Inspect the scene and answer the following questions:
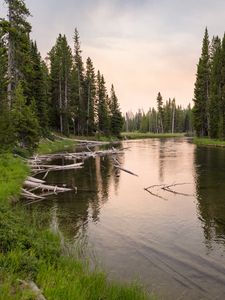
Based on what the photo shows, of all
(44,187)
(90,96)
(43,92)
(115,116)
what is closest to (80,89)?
(90,96)

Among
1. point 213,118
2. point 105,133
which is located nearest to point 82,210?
point 213,118

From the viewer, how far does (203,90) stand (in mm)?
74938

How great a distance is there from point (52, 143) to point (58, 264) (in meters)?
44.2

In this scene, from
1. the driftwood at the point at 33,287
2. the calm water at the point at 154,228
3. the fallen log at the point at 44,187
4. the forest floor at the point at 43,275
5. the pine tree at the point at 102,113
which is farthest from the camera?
the pine tree at the point at 102,113

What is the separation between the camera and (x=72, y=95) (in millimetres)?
74688

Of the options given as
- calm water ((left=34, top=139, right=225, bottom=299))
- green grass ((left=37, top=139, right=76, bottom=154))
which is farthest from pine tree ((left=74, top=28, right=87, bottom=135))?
calm water ((left=34, top=139, right=225, bottom=299))

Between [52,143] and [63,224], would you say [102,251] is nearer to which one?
[63,224]

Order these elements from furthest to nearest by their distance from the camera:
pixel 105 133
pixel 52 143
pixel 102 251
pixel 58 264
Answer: pixel 105 133 → pixel 52 143 → pixel 102 251 → pixel 58 264

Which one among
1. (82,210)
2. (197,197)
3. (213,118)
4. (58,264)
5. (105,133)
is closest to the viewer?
(58,264)

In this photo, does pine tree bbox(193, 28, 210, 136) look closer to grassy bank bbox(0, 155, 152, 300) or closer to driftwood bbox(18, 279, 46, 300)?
grassy bank bbox(0, 155, 152, 300)

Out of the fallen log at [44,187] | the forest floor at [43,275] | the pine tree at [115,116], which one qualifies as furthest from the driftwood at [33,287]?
the pine tree at [115,116]

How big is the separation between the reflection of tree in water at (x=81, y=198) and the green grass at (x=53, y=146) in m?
13.7

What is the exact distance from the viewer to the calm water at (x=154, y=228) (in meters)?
9.52

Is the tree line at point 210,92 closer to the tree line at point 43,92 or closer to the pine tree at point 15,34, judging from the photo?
the tree line at point 43,92
